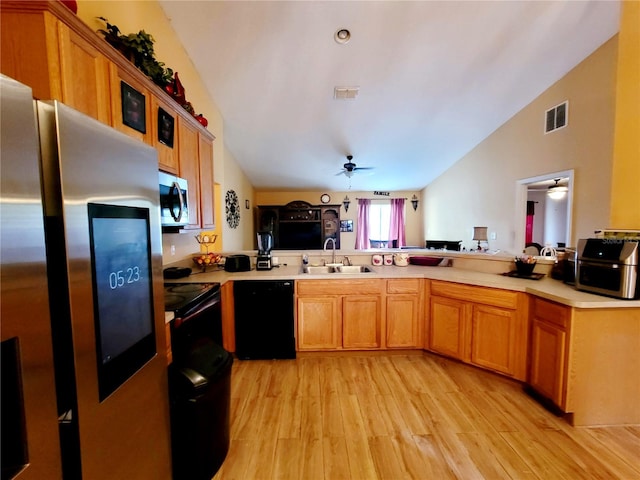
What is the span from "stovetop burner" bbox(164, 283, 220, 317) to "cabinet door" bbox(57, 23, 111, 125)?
40.8 inches

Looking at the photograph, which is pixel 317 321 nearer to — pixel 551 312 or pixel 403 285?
pixel 403 285

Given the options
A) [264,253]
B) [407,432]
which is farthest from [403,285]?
[264,253]

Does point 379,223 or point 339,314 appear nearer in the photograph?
point 339,314

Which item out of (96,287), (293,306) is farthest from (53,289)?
(293,306)

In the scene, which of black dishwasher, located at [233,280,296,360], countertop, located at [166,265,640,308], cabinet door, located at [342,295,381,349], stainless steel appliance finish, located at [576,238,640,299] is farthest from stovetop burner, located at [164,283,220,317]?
stainless steel appliance finish, located at [576,238,640,299]

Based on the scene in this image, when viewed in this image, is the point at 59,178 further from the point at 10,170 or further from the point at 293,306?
the point at 293,306

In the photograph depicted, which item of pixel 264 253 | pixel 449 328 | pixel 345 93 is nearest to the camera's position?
pixel 449 328

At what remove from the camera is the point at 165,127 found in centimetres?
193

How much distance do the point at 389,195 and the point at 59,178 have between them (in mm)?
7822

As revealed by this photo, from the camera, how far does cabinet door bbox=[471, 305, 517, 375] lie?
2297 millimetres

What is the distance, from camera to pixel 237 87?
11.4 ft

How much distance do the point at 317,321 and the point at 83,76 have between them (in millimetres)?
2440

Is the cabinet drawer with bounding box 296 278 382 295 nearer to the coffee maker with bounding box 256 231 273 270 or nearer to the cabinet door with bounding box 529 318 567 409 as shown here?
the coffee maker with bounding box 256 231 273 270

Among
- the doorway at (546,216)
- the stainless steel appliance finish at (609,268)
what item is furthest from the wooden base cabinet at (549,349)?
the doorway at (546,216)
